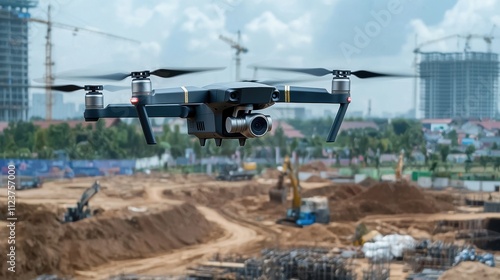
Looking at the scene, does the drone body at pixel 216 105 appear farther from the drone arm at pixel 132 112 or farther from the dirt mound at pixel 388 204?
the dirt mound at pixel 388 204

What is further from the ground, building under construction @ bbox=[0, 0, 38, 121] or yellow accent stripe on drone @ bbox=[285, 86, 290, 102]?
building under construction @ bbox=[0, 0, 38, 121]

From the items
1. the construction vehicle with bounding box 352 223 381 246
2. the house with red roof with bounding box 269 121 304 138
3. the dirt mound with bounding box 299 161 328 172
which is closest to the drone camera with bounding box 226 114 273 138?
the construction vehicle with bounding box 352 223 381 246

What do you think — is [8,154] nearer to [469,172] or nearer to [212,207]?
[212,207]

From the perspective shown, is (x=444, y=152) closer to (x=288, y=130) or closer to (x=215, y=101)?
(x=288, y=130)

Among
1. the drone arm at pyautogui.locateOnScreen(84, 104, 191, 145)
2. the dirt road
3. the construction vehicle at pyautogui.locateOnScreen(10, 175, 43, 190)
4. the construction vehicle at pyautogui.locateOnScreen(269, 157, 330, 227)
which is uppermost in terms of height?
the drone arm at pyautogui.locateOnScreen(84, 104, 191, 145)

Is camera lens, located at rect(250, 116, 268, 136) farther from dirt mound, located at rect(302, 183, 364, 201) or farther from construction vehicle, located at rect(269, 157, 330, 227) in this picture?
dirt mound, located at rect(302, 183, 364, 201)

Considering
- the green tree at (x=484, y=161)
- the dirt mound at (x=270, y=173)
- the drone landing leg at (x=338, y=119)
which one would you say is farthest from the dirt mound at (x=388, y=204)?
the drone landing leg at (x=338, y=119)

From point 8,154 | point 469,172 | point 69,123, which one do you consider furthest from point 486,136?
point 8,154
